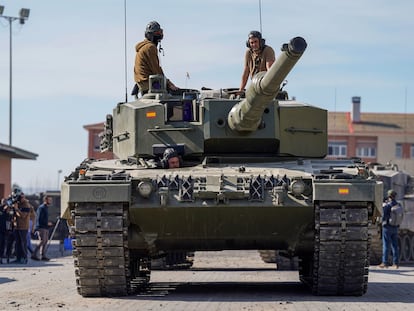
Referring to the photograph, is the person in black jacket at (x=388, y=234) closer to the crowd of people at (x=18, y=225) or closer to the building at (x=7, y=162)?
the crowd of people at (x=18, y=225)

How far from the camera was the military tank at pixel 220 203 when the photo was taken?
15.9 meters

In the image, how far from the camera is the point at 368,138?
96.6 metres

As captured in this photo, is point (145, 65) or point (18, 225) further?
point (18, 225)

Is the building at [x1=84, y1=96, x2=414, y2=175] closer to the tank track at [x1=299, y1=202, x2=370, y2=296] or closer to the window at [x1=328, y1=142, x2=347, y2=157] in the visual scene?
the window at [x1=328, y1=142, x2=347, y2=157]

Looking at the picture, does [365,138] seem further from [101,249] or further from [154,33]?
[101,249]

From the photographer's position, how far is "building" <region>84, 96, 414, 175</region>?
9588cm

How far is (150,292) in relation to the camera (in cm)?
1753

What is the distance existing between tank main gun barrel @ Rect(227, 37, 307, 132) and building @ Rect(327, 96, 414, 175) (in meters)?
78.3

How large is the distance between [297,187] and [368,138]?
81.6 metres

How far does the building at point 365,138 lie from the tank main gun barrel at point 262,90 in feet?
257

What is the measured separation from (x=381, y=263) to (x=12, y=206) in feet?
31.5

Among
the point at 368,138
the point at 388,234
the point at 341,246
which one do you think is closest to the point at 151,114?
the point at 341,246

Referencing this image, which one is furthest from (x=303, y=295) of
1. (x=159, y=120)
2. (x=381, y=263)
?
(x=381, y=263)

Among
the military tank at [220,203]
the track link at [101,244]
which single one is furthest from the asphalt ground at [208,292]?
the military tank at [220,203]
